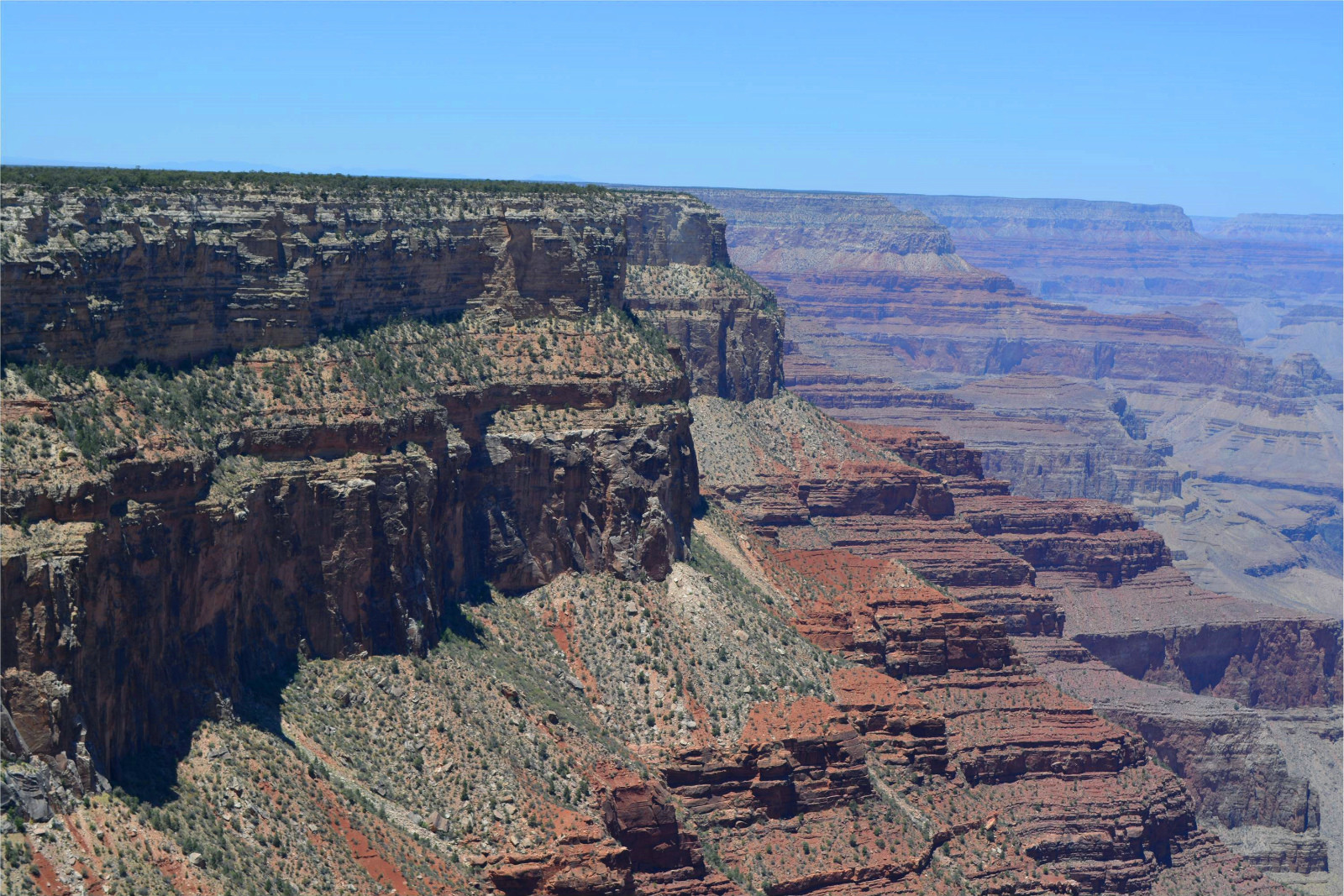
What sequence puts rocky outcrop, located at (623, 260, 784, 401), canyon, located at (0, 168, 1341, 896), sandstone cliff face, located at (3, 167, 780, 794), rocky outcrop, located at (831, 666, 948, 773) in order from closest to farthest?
sandstone cliff face, located at (3, 167, 780, 794), canyon, located at (0, 168, 1341, 896), rocky outcrop, located at (831, 666, 948, 773), rocky outcrop, located at (623, 260, 784, 401)

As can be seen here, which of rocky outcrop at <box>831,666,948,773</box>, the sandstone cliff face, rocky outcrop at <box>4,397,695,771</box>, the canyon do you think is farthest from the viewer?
rocky outcrop at <box>831,666,948,773</box>

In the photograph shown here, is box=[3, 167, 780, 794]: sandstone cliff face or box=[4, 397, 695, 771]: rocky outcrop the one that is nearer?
box=[4, 397, 695, 771]: rocky outcrop

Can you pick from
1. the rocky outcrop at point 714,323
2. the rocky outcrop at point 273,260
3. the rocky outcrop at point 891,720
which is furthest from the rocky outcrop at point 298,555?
the rocky outcrop at point 714,323

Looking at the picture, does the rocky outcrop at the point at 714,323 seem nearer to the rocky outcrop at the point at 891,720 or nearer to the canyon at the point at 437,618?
the canyon at the point at 437,618

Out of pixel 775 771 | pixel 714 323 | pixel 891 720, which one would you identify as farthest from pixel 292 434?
pixel 714 323

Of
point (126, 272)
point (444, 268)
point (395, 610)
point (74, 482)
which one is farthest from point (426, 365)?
point (74, 482)

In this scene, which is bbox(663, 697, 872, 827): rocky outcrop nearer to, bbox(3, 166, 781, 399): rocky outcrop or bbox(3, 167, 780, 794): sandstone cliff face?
bbox(3, 167, 780, 794): sandstone cliff face

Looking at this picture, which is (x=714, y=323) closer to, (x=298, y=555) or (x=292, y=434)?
(x=292, y=434)

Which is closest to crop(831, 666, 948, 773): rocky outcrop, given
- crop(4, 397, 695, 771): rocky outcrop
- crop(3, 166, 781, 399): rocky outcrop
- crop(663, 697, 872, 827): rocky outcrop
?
crop(663, 697, 872, 827): rocky outcrop
